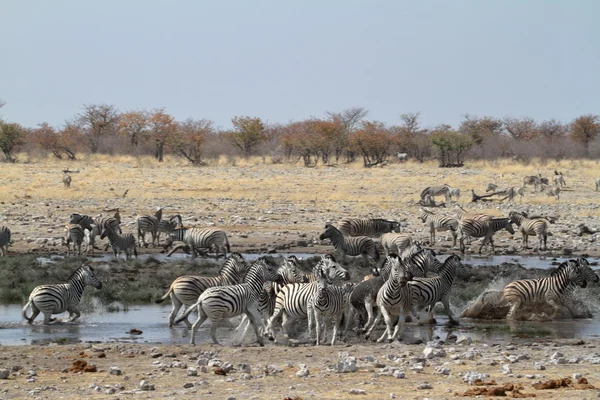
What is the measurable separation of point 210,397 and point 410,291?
16.9ft

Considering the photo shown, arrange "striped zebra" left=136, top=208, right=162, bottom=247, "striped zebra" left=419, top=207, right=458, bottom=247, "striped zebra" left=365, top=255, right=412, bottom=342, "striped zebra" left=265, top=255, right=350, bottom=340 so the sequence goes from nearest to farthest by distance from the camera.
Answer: "striped zebra" left=265, top=255, right=350, bottom=340 < "striped zebra" left=365, top=255, right=412, bottom=342 < "striped zebra" left=136, top=208, right=162, bottom=247 < "striped zebra" left=419, top=207, right=458, bottom=247

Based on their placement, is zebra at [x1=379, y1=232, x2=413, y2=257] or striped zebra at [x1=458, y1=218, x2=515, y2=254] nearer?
zebra at [x1=379, y1=232, x2=413, y2=257]

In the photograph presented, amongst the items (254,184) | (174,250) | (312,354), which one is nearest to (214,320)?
(312,354)

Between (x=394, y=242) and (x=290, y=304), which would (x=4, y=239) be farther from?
(x=290, y=304)

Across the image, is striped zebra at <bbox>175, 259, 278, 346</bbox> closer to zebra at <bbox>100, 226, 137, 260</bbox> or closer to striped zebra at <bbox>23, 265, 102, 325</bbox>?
striped zebra at <bbox>23, 265, 102, 325</bbox>

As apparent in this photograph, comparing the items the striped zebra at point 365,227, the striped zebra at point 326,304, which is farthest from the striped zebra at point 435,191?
the striped zebra at point 326,304

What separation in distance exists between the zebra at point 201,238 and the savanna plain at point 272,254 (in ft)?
2.66

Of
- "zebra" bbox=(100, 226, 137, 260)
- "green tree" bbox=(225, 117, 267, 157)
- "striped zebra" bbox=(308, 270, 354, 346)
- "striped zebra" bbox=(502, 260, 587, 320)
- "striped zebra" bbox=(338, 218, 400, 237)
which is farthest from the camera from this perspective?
"green tree" bbox=(225, 117, 267, 157)

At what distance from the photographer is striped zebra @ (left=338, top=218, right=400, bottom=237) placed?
22.8 m

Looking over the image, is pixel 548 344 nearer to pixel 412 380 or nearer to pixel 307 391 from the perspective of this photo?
pixel 412 380

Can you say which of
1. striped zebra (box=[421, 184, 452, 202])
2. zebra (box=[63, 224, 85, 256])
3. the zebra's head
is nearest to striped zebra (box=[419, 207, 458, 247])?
striped zebra (box=[421, 184, 452, 202])

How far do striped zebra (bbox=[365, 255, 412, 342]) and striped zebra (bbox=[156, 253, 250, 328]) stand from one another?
228 cm

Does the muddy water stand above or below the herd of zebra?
below

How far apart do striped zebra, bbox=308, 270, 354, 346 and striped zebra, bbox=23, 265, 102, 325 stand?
3.61m
